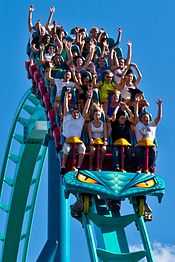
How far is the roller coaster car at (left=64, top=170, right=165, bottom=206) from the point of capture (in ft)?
27.6

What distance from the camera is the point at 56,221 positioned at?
11320mm

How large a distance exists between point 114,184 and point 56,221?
296 centimetres

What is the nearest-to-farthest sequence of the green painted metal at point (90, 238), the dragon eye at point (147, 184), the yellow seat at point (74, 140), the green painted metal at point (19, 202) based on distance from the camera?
the green painted metal at point (90, 238) < the dragon eye at point (147, 184) < the yellow seat at point (74, 140) < the green painted metal at point (19, 202)

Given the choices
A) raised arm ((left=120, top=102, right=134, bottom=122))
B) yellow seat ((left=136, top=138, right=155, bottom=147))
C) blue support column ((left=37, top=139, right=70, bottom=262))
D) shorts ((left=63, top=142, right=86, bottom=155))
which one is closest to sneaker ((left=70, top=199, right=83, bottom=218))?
shorts ((left=63, top=142, right=86, bottom=155))

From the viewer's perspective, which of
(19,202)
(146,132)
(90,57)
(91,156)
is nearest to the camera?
(91,156)

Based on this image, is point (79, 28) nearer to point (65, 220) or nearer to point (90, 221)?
point (65, 220)

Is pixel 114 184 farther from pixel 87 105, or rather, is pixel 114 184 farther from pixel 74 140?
pixel 87 105

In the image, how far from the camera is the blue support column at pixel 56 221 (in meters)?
10.9

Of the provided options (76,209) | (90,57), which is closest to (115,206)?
(76,209)

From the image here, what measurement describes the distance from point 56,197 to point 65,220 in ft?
1.08

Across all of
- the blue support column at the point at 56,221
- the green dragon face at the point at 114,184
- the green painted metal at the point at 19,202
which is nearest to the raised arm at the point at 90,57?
the blue support column at the point at 56,221

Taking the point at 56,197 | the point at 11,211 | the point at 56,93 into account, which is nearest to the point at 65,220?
the point at 56,197

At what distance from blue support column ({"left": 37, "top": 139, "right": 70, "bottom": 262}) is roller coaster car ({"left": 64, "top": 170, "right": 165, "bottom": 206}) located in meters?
2.22

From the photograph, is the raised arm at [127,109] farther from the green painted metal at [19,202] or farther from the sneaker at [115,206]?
the green painted metal at [19,202]
